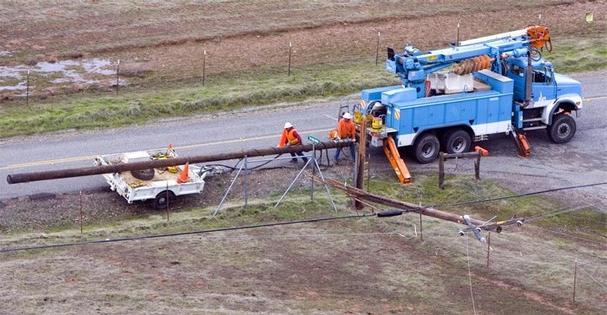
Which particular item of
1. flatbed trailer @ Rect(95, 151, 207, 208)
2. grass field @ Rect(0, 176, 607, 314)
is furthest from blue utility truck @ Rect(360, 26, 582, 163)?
flatbed trailer @ Rect(95, 151, 207, 208)

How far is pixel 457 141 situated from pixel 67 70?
1603cm

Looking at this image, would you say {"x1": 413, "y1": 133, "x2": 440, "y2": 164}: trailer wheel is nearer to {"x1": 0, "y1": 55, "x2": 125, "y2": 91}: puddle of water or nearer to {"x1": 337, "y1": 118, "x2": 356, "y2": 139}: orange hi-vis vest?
{"x1": 337, "y1": 118, "x2": 356, "y2": 139}: orange hi-vis vest

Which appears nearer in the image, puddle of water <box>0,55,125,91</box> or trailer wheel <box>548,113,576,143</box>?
trailer wheel <box>548,113,576,143</box>

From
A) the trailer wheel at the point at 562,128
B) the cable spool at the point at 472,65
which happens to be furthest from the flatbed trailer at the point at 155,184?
the trailer wheel at the point at 562,128

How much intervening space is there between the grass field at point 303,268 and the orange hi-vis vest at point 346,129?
8.21 feet

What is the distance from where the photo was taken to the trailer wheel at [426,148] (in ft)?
113

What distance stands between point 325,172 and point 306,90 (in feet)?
26.1

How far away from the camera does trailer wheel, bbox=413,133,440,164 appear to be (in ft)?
113

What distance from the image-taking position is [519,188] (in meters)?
33.3

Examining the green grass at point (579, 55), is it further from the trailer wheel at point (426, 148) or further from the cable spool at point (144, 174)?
the cable spool at point (144, 174)

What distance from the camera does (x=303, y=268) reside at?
90.5 feet

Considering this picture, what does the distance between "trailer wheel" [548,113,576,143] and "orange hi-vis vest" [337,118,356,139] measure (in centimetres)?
681

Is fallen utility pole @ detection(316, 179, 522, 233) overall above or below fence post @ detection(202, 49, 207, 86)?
below

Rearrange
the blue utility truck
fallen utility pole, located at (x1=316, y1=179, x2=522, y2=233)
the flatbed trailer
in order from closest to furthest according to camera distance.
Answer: fallen utility pole, located at (x1=316, y1=179, x2=522, y2=233) → the flatbed trailer → the blue utility truck
